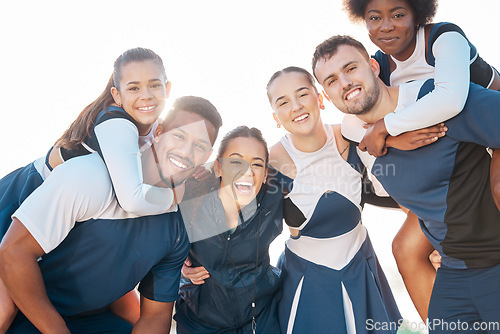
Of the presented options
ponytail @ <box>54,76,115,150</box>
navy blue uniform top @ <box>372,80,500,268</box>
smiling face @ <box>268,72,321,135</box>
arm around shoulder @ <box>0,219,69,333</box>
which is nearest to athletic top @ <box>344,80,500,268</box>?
navy blue uniform top @ <box>372,80,500,268</box>

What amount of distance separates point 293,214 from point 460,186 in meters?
0.93

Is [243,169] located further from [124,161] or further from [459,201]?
[459,201]

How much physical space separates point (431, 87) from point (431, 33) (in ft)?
1.43

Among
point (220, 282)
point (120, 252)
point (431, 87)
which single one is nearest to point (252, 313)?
point (220, 282)

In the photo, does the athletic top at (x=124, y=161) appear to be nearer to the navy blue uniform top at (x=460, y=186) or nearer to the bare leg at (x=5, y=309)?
the bare leg at (x=5, y=309)

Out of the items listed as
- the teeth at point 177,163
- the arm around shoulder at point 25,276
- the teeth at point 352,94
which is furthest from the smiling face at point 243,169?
the arm around shoulder at point 25,276

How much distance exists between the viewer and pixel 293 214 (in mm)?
2436

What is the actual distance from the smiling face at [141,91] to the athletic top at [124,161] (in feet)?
0.33

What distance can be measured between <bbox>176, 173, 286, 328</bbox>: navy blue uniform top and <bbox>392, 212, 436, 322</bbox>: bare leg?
2.45ft

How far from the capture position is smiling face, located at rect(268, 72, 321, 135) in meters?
2.40

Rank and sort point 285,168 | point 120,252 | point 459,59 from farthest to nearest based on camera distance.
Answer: point 285,168, point 120,252, point 459,59

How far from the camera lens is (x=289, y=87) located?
7.99ft

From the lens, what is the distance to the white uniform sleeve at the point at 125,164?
1.85 m

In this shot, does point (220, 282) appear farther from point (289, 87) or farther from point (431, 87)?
point (431, 87)
